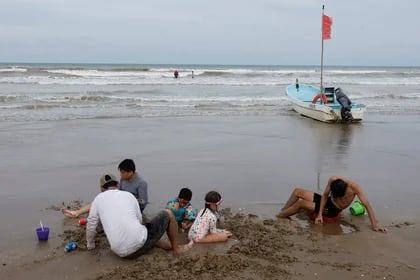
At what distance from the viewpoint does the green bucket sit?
20.4ft

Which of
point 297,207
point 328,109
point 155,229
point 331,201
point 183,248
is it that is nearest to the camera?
point 155,229

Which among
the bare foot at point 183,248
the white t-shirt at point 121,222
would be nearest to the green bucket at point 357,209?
the bare foot at point 183,248

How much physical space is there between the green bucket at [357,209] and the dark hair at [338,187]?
0.54 meters

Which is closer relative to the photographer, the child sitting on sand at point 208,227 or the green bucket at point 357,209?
the child sitting on sand at point 208,227

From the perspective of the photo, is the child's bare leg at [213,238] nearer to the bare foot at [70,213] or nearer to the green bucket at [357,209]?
the bare foot at [70,213]

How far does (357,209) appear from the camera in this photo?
6.22 metres

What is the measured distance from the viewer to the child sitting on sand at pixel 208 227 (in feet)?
17.3

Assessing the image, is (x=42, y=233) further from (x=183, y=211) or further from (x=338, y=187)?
(x=338, y=187)

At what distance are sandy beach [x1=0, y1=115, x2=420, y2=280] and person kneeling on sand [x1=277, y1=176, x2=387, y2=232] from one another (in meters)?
0.15

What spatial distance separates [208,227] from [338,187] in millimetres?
1785

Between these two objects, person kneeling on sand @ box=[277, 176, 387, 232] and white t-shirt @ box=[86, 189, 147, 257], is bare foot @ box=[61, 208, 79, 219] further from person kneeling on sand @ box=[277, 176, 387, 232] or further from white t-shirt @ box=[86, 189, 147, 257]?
person kneeling on sand @ box=[277, 176, 387, 232]

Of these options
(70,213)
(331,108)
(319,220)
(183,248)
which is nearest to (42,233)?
(70,213)

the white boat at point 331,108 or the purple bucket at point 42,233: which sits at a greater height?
the white boat at point 331,108

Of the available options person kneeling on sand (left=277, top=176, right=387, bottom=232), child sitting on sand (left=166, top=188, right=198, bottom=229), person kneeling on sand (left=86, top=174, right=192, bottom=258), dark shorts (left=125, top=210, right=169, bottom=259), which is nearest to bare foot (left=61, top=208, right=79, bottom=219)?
person kneeling on sand (left=86, top=174, right=192, bottom=258)
